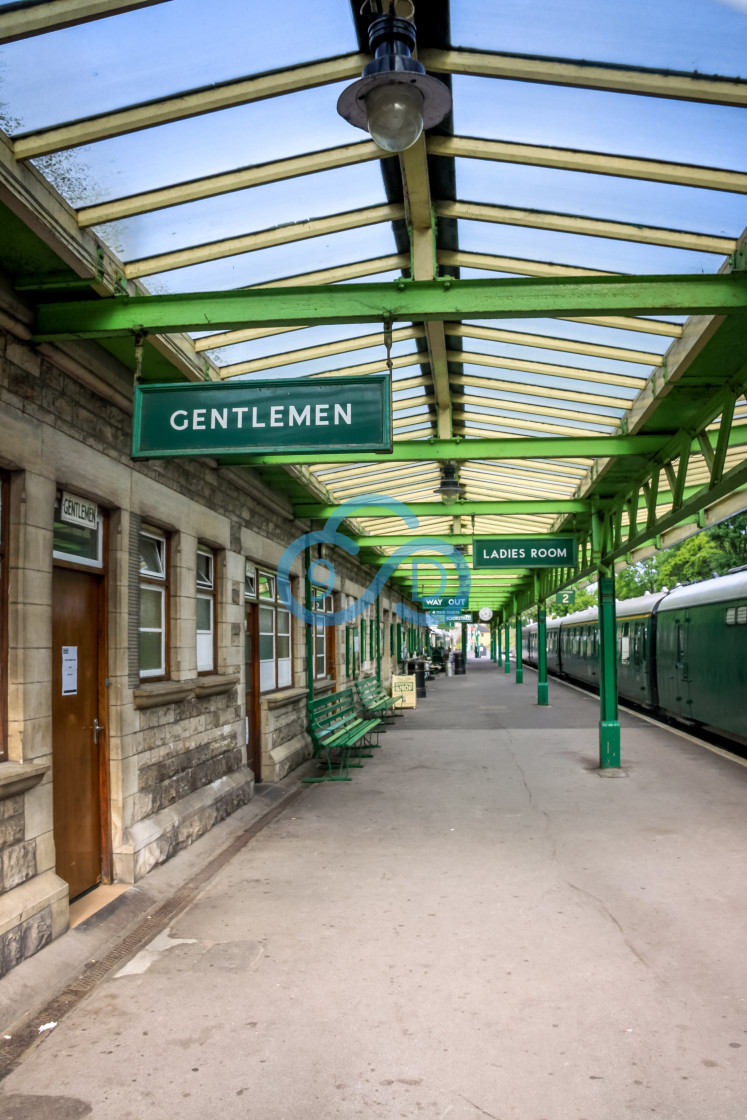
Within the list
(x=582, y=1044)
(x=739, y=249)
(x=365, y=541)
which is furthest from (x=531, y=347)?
(x=365, y=541)

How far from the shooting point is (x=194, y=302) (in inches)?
199

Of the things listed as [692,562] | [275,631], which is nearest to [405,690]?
[275,631]

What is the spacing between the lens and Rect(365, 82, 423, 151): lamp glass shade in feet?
10.2

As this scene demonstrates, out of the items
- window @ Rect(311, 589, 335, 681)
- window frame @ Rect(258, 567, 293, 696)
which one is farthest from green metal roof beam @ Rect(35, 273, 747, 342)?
window @ Rect(311, 589, 335, 681)

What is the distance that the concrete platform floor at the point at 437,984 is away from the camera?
3326 millimetres

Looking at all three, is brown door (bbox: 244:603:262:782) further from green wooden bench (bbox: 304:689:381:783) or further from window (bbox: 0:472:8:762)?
window (bbox: 0:472:8:762)

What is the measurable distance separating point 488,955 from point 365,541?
10.6 metres

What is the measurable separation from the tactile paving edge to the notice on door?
1.63m

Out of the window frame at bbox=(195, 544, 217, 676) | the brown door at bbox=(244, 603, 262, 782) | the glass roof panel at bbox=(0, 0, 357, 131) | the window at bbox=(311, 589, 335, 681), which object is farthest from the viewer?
the window at bbox=(311, 589, 335, 681)

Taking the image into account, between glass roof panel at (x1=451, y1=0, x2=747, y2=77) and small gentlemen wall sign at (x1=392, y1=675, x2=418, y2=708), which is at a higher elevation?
glass roof panel at (x1=451, y1=0, x2=747, y2=77)

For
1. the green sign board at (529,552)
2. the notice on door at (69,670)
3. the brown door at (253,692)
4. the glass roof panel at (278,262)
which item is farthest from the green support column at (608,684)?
the notice on door at (69,670)

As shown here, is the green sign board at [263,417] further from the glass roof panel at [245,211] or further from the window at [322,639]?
the window at [322,639]

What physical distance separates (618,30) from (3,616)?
4.34 m

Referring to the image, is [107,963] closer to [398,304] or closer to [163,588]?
[163,588]
